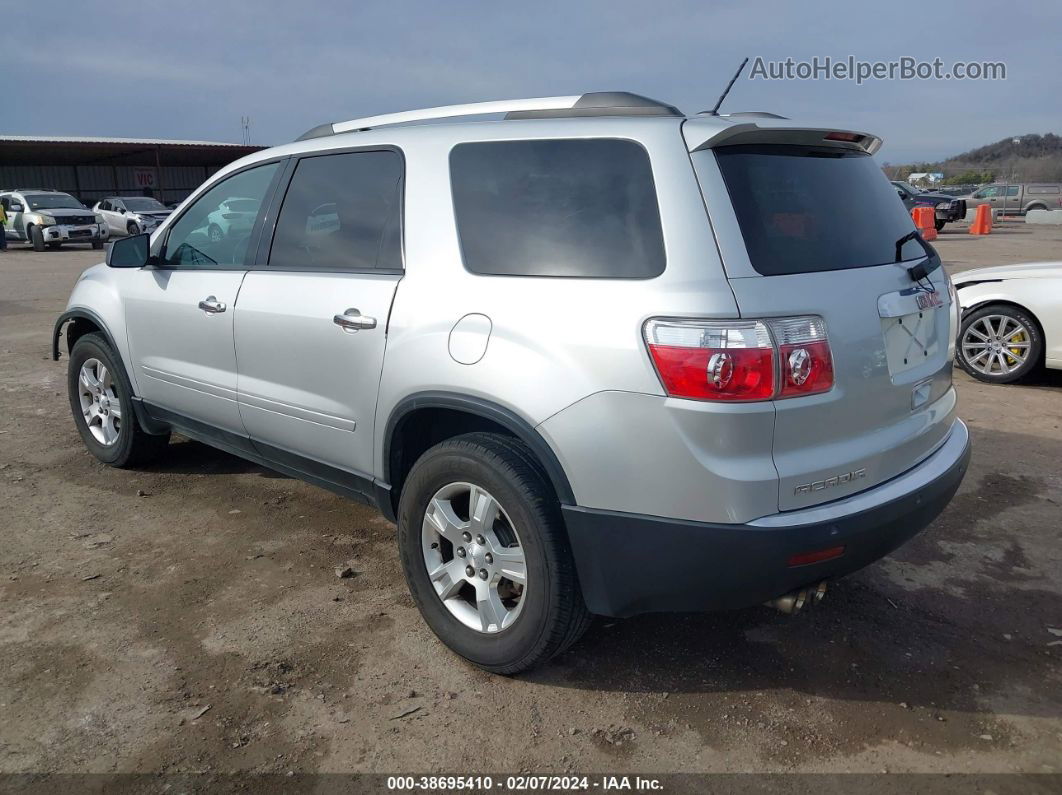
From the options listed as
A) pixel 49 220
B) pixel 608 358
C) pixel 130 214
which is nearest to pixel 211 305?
pixel 608 358

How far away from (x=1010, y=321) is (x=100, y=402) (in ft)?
22.3

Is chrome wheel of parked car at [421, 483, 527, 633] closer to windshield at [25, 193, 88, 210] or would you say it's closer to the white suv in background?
the white suv in background

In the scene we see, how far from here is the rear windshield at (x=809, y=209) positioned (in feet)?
8.52

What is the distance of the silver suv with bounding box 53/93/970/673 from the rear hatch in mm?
10

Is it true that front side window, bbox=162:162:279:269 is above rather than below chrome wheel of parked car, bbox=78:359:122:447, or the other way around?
above

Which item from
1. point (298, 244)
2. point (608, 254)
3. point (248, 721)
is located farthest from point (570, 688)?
point (298, 244)

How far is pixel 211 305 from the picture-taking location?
4.00 meters

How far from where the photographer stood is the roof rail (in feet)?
9.34

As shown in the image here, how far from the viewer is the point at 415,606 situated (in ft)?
11.5

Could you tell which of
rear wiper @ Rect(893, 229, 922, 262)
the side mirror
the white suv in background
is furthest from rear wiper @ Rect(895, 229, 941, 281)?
the white suv in background

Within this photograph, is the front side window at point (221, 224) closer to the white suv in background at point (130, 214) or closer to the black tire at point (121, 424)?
the black tire at point (121, 424)

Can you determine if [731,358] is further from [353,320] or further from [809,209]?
[353,320]

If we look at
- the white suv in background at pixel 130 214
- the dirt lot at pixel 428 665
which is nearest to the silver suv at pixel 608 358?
the dirt lot at pixel 428 665

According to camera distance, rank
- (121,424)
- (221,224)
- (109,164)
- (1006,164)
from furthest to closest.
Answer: (1006,164)
(109,164)
(121,424)
(221,224)
